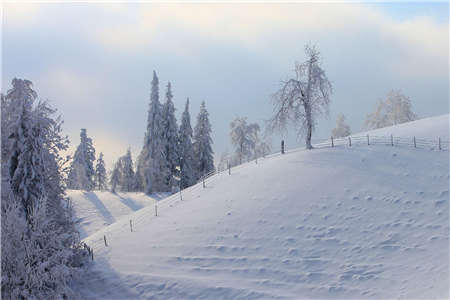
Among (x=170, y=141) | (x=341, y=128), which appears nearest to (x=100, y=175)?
(x=170, y=141)

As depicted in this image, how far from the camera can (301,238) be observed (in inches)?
947

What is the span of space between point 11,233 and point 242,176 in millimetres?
18885

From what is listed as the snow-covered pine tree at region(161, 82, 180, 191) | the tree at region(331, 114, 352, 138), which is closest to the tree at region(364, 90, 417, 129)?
the tree at region(331, 114, 352, 138)

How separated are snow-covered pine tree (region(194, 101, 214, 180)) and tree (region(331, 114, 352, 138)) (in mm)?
25883

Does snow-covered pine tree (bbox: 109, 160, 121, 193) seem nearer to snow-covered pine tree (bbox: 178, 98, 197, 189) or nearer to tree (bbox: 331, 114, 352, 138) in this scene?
snow-covered pine tree (bbox: 178, 98, 197, 189)

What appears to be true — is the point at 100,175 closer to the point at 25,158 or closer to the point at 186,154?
the point at 186,154

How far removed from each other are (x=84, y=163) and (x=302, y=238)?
200ft

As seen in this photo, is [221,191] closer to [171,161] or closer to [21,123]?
[21,123]

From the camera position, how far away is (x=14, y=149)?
23.5 meters

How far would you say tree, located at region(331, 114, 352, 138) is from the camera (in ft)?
249

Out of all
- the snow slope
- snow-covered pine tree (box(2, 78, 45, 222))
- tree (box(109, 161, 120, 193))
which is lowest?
the snow slope

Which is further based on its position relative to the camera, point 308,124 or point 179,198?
point 308,124

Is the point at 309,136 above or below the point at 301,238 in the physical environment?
above

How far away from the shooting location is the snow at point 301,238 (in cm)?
2078
